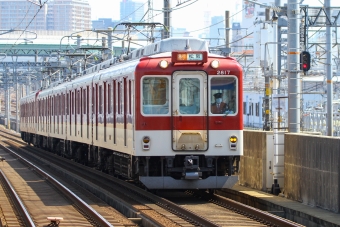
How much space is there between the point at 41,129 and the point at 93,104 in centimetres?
1738

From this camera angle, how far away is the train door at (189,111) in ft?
51.6

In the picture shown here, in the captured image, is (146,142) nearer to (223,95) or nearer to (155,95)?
(155,95)

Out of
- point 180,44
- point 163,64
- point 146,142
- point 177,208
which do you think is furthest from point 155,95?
point 177,208

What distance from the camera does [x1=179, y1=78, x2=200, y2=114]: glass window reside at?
1585 centimetres

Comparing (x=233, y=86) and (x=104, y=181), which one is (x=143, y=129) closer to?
(x=233, y=86)

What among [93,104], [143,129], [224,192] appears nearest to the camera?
[143,129]

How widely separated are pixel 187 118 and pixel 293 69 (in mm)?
2237

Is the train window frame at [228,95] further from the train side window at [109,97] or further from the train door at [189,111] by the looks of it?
the train side window at [109,97]

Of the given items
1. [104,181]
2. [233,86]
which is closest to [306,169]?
[233,86]

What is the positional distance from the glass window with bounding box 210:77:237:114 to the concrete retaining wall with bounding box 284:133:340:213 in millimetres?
1297

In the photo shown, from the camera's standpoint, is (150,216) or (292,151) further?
(292,151)

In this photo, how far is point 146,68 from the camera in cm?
1579

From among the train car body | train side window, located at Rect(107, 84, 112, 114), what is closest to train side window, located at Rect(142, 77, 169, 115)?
the train car body

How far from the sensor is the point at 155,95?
1584 cm
